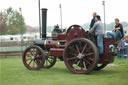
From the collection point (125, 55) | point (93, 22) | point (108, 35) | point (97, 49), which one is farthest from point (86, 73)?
point (125, 55)

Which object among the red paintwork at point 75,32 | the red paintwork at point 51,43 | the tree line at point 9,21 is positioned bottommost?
the red paintwork at point 51,43

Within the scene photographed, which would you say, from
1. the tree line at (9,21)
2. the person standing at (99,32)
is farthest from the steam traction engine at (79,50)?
the tree line at (9,21)

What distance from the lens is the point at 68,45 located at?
27.7 ft

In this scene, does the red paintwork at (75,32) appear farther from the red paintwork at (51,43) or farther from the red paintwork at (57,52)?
the red paintwork at (51,43)

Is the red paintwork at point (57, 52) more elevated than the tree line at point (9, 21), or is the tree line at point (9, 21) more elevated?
the tree line at point (9, 21)

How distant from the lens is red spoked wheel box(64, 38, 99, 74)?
797 cm

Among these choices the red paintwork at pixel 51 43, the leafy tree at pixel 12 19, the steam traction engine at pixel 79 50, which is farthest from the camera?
the leafy tree at pixel 12 19

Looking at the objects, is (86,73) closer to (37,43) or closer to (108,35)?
(108,35)

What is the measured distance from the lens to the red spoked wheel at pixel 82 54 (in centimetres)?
797

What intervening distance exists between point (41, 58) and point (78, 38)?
6.04ft

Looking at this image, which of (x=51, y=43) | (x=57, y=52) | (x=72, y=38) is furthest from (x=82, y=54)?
(x=51, y=43)

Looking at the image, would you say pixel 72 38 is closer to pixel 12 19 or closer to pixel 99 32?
pixel 99 32

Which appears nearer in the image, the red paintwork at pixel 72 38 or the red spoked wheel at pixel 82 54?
the red spoked wheel at pixel 82 54

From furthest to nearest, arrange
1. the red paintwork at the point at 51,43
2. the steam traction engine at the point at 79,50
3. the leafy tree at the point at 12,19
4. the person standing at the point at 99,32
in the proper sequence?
the leafy tree at the point at 12,19 < the red paintwork at the point at 51,43 < the person standing at the point at 99,32 < the steam traction engine at the point at 79,50
